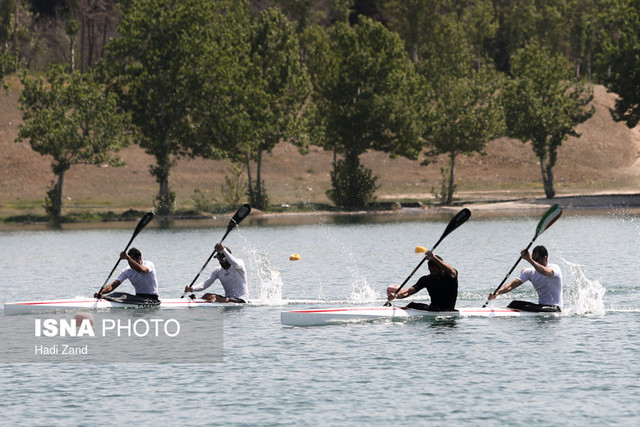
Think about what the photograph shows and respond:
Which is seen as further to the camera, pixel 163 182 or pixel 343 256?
pixel 163 182

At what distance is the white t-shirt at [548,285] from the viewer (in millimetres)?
26453

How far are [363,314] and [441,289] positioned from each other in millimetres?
2224

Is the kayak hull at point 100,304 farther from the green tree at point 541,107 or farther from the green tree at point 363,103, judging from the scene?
the green tree at point 541,107

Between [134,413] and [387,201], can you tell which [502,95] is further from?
[134,413]

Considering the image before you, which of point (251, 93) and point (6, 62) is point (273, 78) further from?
point (6, 62)

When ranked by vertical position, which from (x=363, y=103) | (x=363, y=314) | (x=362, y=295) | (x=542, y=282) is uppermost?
(x=363, y=103)

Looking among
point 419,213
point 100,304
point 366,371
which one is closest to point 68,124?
point 419,213

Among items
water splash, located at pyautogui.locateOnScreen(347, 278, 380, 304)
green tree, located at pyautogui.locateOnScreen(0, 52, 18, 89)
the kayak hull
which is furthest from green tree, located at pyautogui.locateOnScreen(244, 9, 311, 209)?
the kayak hull

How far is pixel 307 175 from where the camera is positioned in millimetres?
101312

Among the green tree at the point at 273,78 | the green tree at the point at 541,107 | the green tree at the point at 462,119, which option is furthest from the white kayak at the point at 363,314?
the green tree at the point at 541,107

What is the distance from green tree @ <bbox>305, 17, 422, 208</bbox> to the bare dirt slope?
6.41 m

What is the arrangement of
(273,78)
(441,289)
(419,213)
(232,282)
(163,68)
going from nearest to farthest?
(441,289)
(232,282)
(163,68)
(419,213)
(273,78)

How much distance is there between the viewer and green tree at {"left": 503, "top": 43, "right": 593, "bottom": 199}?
86.1 meters

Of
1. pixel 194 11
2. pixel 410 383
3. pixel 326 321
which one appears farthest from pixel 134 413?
pixel 194 11
